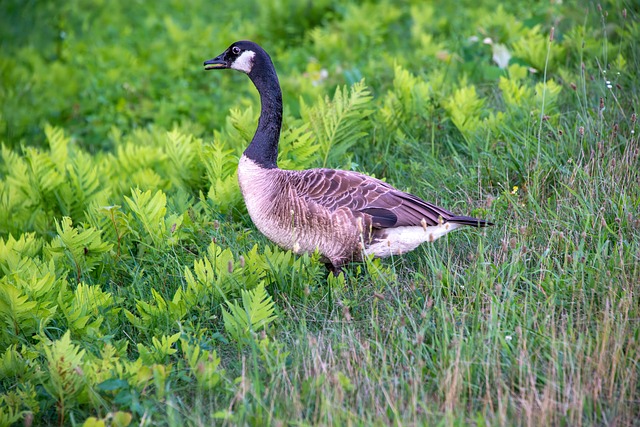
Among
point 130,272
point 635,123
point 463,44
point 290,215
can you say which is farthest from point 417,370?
point 463,44

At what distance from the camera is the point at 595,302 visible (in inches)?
167

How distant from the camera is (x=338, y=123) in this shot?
652 cm

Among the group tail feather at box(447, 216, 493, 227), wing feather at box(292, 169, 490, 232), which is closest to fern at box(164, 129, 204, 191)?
wing feather at box(292, 169, 490, 232)

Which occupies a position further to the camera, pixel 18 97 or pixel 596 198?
pixel 18 97

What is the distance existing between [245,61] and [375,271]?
2.10m

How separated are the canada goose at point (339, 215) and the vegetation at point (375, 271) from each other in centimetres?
20

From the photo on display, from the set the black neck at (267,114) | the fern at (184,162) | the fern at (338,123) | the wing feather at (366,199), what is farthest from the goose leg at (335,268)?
the fern at (184,162)

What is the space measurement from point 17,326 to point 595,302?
3.55 m

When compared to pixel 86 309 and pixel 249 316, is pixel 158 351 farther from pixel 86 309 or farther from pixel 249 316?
pixel 86 309

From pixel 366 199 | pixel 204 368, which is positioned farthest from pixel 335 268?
pixel 204 368

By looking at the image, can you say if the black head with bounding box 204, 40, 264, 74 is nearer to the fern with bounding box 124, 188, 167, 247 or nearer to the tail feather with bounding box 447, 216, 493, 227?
the fern with bounding box 124, 188, 167, 247

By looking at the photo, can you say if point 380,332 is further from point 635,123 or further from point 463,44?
point 463,44

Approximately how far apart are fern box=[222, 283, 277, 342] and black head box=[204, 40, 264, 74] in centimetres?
221

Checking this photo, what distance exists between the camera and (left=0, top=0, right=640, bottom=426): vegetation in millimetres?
3744
